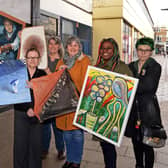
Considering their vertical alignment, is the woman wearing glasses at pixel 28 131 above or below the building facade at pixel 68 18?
below

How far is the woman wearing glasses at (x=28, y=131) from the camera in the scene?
8.34ft

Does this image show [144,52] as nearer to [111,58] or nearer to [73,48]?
[111,58]

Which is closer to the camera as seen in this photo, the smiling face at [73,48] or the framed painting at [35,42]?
the framed painting at [35,42]

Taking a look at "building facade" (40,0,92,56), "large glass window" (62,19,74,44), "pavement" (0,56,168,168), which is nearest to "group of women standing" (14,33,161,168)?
"pavement" (0,56,168,168)

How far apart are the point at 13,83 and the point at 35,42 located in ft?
1.96

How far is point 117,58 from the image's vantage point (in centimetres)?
A: 257

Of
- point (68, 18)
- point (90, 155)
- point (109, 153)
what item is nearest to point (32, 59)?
point (109, 153)

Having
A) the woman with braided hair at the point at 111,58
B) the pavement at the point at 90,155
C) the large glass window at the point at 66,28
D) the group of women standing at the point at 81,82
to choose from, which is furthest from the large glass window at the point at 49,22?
the woman with braided hair at the point at 111,58

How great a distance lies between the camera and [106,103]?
244 cm

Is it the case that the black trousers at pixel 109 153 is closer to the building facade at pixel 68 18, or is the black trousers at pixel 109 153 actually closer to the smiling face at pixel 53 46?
the smiling face at pixel 53 46

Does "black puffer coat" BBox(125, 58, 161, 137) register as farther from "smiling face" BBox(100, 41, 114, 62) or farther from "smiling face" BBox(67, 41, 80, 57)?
"smiling face" BBox(67, 41, 80, 57)

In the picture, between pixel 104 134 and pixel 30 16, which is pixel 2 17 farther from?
pixel 104 134

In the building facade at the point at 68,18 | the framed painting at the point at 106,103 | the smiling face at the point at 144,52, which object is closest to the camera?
the framed painting at the point at 106,103

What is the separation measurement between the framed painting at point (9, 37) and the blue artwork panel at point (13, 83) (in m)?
0.53
